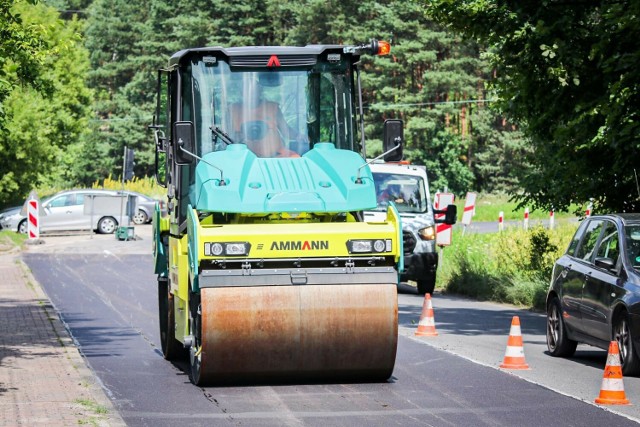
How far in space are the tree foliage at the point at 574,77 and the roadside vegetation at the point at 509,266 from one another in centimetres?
343

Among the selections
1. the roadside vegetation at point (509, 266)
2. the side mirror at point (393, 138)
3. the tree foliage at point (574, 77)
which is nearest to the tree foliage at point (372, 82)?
the roadside vegetation at point (509, 266)

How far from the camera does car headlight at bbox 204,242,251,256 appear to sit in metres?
12.0

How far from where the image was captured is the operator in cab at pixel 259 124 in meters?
13.4

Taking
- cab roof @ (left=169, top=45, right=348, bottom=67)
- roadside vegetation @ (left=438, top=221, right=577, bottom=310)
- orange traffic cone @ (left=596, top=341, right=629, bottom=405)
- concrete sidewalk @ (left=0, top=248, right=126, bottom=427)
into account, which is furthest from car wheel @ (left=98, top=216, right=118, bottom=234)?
orange traffic cone @ (left=596, top=341, right=629, bottom=405)

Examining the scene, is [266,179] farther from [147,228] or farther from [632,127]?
[147,228]

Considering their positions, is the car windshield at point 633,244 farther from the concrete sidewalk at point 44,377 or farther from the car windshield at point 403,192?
the car windshield at point 403,192

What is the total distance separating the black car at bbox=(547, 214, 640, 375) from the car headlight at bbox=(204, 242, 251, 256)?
3.94 meters

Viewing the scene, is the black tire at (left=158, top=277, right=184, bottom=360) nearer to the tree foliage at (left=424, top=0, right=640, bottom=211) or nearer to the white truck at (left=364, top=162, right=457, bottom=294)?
the tree foliage at (left=424, top=0, right=640, bottom=211)

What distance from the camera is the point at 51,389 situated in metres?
11.9

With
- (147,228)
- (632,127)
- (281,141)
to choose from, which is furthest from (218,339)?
(147,228)

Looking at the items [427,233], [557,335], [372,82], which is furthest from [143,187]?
[557,335]

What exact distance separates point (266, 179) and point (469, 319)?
327 inches

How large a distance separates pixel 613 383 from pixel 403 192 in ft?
51.0

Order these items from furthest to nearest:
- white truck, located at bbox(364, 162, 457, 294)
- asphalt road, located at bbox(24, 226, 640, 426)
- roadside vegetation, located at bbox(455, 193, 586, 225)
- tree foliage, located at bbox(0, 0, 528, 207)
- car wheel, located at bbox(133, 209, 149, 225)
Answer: tree foliage, located at bbox(0, 0, 528, 207) < roadside vegetation, located at bbox(455, 193, 586, 225) < car wheel, located at bbox(133, 209, 149, 225) < white truck, located at bbox(364, 162, 457, 294) < asphalt road, located at bbox(24, 226, 640, 426)
